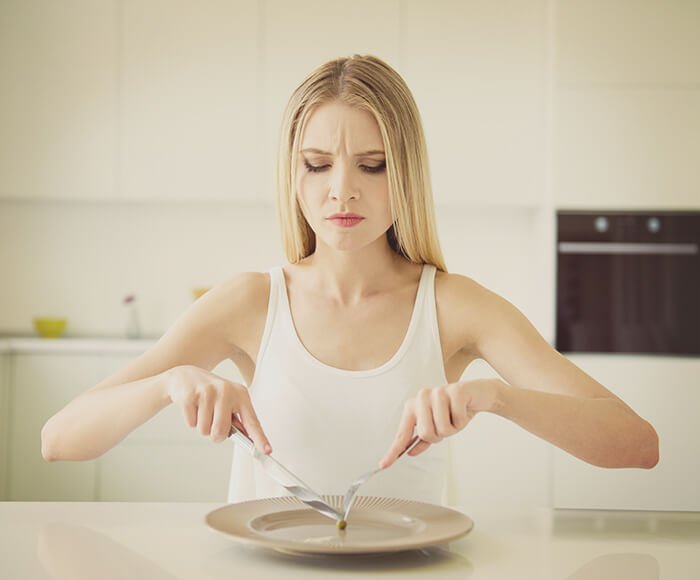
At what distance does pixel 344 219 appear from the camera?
1.27 metres

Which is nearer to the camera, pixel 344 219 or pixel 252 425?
pixel 252 425

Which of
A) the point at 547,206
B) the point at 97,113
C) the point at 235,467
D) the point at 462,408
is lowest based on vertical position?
the point at 235,467

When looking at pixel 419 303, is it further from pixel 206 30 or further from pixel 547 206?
pixel 206 30

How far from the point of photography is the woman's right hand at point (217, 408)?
943 millimetres

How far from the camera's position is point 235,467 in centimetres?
132

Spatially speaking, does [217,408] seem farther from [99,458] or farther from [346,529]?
[99,458]

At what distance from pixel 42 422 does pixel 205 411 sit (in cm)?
260

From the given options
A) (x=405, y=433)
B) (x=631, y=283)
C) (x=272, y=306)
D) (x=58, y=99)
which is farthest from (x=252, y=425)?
(x=58, y=99)

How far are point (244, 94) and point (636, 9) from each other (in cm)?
172

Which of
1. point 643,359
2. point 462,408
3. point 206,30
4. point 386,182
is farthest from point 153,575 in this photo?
point 206,30

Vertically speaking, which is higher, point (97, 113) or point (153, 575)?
point (97, 113)

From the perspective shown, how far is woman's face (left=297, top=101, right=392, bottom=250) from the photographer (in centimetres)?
127

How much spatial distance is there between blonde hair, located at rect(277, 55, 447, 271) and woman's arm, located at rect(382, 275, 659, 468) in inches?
7.1

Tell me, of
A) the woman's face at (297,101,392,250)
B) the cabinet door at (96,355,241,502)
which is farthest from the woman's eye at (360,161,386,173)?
the cabinet door at (96,355,241,502)
